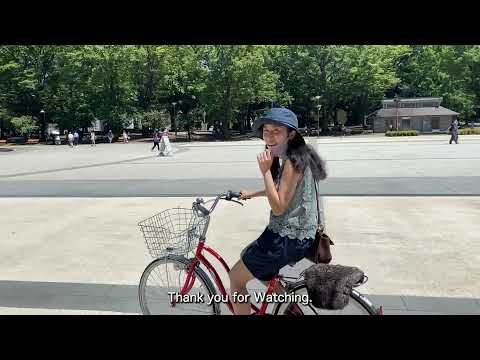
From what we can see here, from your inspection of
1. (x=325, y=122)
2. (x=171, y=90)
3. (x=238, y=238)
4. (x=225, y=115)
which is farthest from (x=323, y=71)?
(x=238, y=238)

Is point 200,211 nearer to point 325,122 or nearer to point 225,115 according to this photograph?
point 225,115

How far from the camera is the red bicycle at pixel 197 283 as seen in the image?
285 cm

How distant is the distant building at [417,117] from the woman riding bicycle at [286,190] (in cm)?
5946

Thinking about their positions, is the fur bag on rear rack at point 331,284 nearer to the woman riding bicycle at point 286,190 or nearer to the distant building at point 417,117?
the woman riding bicycle at point 286,190

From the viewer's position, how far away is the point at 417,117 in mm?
59906

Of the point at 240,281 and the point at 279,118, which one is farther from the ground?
the point at 279,118

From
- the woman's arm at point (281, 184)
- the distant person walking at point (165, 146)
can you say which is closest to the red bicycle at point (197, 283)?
the woman's arm at point (281, 184)

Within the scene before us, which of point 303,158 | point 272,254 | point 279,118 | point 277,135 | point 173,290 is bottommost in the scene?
point 173,290

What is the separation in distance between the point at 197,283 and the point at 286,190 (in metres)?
1.04

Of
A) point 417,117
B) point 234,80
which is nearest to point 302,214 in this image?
point 234,80

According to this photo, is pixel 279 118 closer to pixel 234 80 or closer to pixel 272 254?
pixel 272 254

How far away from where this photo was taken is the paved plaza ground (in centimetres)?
424

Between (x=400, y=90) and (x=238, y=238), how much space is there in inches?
2729

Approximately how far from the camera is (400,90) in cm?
6925
